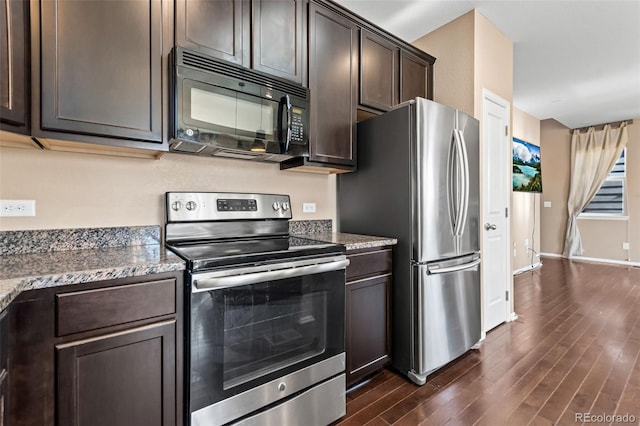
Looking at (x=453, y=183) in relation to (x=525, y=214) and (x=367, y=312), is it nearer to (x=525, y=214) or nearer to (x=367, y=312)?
(x=367, y=312)

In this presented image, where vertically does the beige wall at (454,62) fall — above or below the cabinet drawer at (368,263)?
above

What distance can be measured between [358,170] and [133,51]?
1578 mm

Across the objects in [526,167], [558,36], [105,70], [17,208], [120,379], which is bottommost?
[120,379]

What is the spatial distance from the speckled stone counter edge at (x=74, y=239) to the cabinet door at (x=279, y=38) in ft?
3.81

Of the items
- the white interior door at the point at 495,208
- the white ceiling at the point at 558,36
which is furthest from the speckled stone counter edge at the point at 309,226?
the white ceiling at the point at 558,36

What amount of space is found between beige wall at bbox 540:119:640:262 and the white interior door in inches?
181

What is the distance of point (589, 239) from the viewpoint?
242 inches

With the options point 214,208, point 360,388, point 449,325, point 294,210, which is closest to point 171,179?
point 214,208

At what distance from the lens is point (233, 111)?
1.66 metres

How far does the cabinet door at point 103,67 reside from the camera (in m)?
1.26

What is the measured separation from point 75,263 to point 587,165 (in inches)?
316

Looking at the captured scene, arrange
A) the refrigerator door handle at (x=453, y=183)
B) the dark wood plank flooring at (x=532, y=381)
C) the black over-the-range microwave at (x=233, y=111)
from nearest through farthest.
Result: 1. the black over-the-range microwave at (x=233, y=111)
2. the dark wood plank flooring at (x=532, y=381)
3. the refrigerator door handle at (x=453, y=183)

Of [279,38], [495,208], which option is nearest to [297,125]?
[279,38]

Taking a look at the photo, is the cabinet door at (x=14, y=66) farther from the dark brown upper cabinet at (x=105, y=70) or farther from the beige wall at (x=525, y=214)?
the beige wall at (x=525, y=214)
